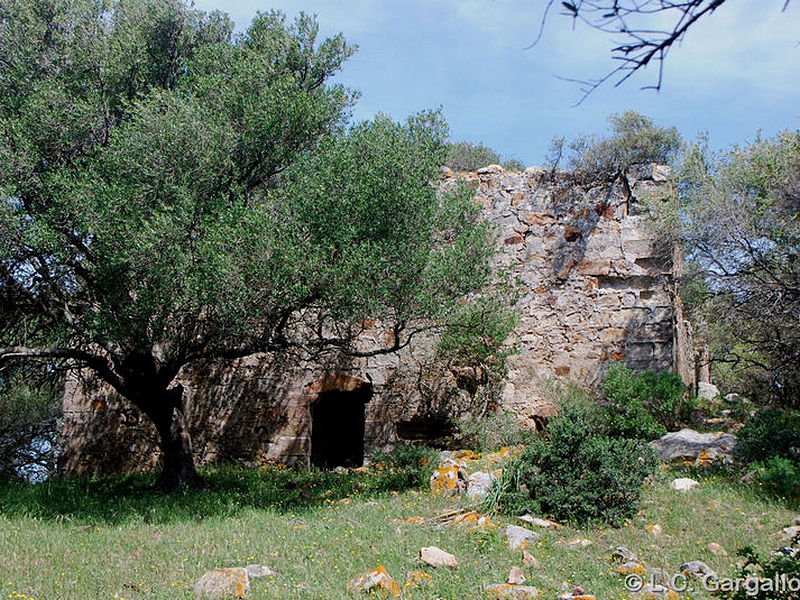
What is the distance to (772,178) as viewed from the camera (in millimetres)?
11625

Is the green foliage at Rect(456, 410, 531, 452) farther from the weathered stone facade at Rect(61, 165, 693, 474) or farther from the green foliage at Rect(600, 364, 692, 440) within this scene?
the green foliage at Rect(600, 364, 692, 440)

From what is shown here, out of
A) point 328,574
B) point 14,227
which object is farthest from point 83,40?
point 328,574

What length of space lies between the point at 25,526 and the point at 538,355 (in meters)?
7.98

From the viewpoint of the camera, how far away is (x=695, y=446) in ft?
31.0

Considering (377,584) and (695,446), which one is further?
(695,446)

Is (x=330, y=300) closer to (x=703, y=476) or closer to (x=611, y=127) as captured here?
(x=703, y=476)

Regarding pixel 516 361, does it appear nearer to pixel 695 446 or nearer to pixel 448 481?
pixel 695 446

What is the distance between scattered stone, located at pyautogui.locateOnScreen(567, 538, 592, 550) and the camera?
21.0 feet

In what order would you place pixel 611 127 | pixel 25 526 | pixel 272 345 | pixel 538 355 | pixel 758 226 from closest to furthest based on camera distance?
pixel 25 526, pixel 272 345, pixel 758 226, pixel 538 355, pixel 611 127

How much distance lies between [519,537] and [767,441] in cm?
393

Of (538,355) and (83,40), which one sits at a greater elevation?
(83,40)

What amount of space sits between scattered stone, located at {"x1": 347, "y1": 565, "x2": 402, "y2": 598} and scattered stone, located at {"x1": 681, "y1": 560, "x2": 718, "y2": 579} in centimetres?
228

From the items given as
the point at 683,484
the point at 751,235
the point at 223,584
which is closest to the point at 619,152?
the point at 751,235

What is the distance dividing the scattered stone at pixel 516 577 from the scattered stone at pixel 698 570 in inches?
50.4
